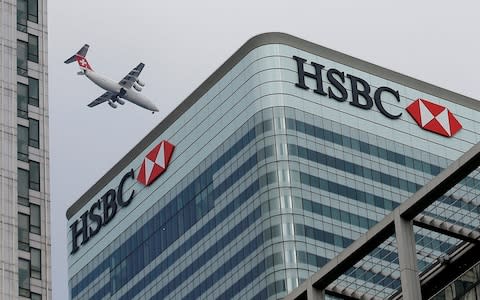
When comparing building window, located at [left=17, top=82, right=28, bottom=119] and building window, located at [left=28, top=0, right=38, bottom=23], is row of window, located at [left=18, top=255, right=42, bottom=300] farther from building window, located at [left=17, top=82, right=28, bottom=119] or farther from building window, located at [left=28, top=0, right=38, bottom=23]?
building window, located at [left=28, top=0, right=38, bottom=23]

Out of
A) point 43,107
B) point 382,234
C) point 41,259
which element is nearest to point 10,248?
point 41,259

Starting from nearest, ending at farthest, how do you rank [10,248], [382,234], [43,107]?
[382,234]
[10,248]
[43,107]

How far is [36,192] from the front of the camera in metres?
114

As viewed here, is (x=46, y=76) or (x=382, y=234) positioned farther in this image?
(x=46, y=76)

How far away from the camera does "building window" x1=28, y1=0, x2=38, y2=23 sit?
12106cm

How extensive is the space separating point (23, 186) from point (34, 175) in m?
1.44

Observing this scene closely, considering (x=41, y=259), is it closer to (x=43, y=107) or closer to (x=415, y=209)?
(x=43, y=107)

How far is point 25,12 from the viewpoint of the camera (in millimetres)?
121250

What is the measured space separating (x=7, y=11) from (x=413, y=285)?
52244mm

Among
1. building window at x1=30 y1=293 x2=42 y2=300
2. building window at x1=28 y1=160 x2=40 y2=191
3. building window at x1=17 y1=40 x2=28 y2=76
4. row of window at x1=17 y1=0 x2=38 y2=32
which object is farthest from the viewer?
row of window at x1=17 y1=0 x2=38 y2=32

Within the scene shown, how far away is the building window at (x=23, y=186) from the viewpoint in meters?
112

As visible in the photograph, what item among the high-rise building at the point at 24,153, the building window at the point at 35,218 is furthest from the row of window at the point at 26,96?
the building window at the point at 35,218

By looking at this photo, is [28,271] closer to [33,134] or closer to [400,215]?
[33,134]

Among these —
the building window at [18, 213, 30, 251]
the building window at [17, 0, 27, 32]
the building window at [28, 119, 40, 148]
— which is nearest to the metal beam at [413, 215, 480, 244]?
the building window at [18, 213, 30, 251]
